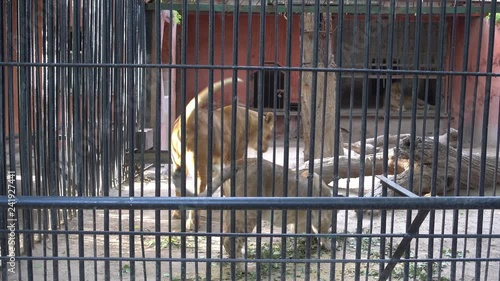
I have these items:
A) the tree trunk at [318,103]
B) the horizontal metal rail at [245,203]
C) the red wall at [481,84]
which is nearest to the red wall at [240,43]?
the tree trunk at [318,103]

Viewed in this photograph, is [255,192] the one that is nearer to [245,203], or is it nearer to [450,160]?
[450,160]

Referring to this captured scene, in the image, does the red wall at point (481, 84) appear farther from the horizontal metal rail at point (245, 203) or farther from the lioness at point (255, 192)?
the horizontal metal rail at point (245, 203)

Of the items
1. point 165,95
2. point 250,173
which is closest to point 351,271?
point 250,173

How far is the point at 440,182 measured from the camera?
8023 millimetres

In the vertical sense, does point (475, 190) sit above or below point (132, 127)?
below

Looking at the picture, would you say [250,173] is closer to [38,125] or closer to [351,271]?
[351,271]

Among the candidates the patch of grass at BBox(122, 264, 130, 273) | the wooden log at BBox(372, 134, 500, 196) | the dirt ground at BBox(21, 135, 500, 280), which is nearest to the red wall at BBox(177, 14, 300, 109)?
the wooden log at BBox(372, 134, 500, 196)

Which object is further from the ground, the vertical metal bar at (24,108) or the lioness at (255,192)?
the vertical metal bar at (24,108)

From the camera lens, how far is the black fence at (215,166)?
8.69 ft

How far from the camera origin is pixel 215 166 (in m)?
6.90

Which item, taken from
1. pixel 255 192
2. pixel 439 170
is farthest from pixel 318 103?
pixel 255 192

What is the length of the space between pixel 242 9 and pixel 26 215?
618cm

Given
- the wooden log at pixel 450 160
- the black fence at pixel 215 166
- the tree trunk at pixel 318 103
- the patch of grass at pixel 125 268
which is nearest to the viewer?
the black fence at pixel 215 166

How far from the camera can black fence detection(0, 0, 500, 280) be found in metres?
2.65
